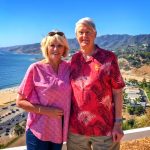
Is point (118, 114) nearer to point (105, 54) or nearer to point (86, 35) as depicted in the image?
point (105, 54)

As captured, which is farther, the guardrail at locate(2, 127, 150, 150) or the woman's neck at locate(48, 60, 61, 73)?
the guardrail at locate(2, 127, 150, 150)

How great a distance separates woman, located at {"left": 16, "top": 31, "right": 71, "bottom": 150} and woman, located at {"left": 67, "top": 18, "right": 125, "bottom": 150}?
8cm

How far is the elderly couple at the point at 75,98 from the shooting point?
2232 mm

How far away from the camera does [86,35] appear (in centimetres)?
226

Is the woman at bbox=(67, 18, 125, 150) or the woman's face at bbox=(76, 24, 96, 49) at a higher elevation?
the woman's face at bbox=(76, 24, 96, 49)

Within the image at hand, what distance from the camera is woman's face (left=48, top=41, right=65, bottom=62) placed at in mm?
2262

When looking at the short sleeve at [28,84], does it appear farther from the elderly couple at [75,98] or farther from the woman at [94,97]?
the woman at [94,97]

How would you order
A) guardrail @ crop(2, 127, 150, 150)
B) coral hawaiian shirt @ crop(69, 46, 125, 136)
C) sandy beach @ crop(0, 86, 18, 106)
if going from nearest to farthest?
coral hawaiian shirt @ crop(69, 46, 125, 136)
guardrail @ crop(2, 127, 150, 150)
sandy beach @ crop(0, 86, 18, 106)

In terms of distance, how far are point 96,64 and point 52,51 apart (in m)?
0.30

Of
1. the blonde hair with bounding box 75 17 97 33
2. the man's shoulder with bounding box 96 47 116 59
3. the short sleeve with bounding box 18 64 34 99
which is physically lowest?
the short sleeve with bounding box 18 64 34 99

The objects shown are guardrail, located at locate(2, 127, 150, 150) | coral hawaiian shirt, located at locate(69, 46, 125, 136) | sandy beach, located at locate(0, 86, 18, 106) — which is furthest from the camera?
sandy beach, located at locate(0, 86, 18, 106)

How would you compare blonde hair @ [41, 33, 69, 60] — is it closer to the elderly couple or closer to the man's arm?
the elderly couple

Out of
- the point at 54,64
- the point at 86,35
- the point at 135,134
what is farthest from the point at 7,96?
the point at 86,35

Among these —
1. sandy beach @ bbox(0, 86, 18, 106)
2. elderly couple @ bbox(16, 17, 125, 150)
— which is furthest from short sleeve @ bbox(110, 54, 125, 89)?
sandy beach @ bbox(0, 86, 18, 106)
